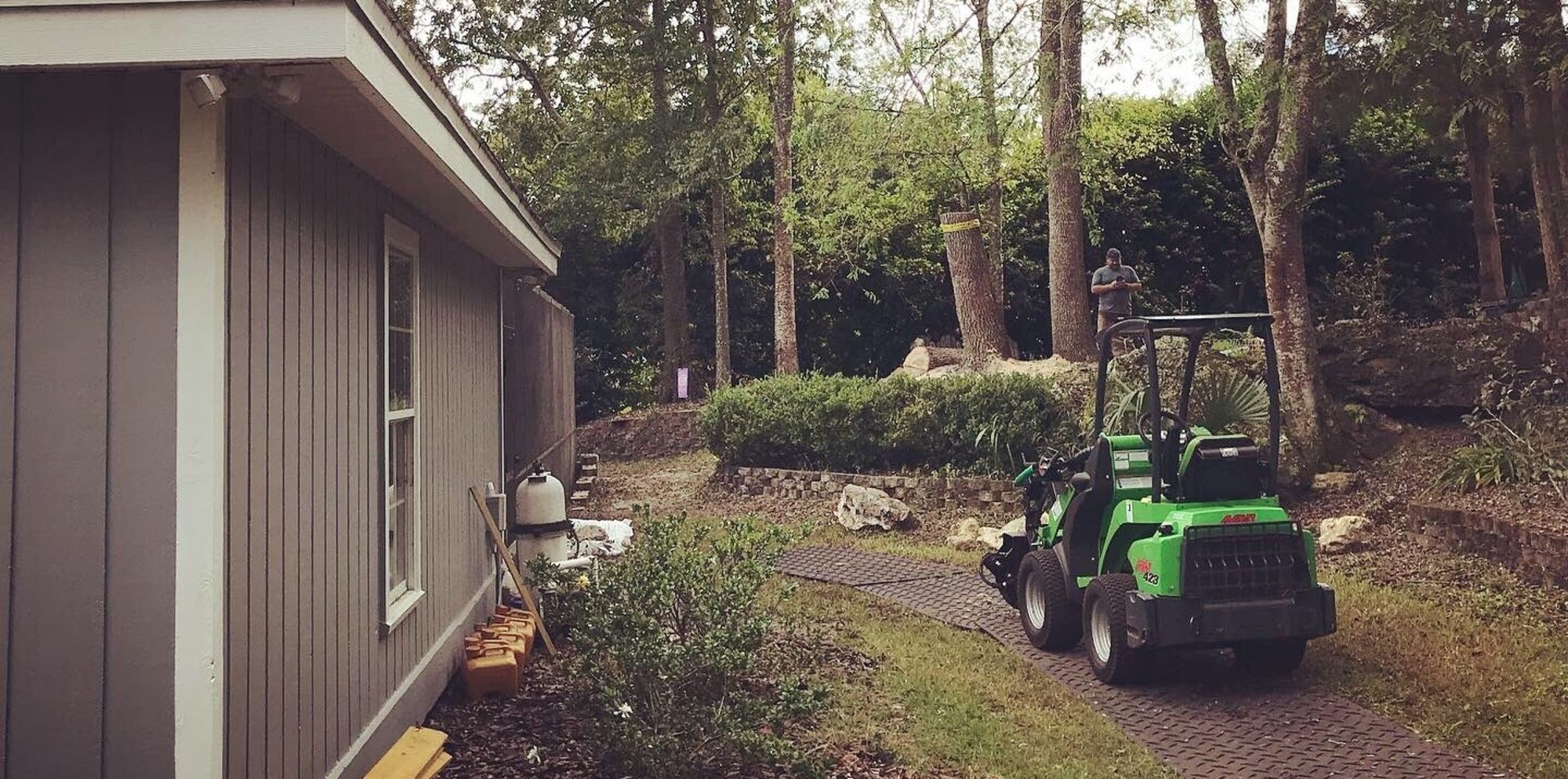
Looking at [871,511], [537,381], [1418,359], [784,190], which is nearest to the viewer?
[537,381]

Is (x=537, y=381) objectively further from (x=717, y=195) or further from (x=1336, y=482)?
(x=717, y=195)

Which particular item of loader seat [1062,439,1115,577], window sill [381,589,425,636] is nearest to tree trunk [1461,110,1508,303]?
loader seat [1062,439,1115,577]

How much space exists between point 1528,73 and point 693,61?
10.3m

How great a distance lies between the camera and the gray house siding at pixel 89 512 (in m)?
2.63

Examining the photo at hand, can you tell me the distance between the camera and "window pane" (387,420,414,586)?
468 centimetres

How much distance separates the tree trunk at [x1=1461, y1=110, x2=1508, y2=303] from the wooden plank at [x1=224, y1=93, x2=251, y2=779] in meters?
14.5

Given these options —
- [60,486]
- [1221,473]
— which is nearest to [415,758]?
[60,486]

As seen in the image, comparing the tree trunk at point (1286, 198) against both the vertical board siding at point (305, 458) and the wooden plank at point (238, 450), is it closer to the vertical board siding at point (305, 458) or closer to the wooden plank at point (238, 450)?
the vertical board siding at point (305, 458)

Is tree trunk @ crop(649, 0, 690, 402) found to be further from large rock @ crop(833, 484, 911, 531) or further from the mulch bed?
the mulch bed

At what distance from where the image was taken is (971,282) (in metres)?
13.3

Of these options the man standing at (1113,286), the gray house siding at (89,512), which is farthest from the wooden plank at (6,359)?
the man standing at (1113,286)

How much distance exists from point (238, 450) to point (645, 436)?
1345 centimetres

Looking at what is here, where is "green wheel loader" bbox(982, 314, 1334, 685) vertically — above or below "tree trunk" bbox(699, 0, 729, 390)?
below

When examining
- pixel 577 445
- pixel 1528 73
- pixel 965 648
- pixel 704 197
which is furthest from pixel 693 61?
pixel 965 648
